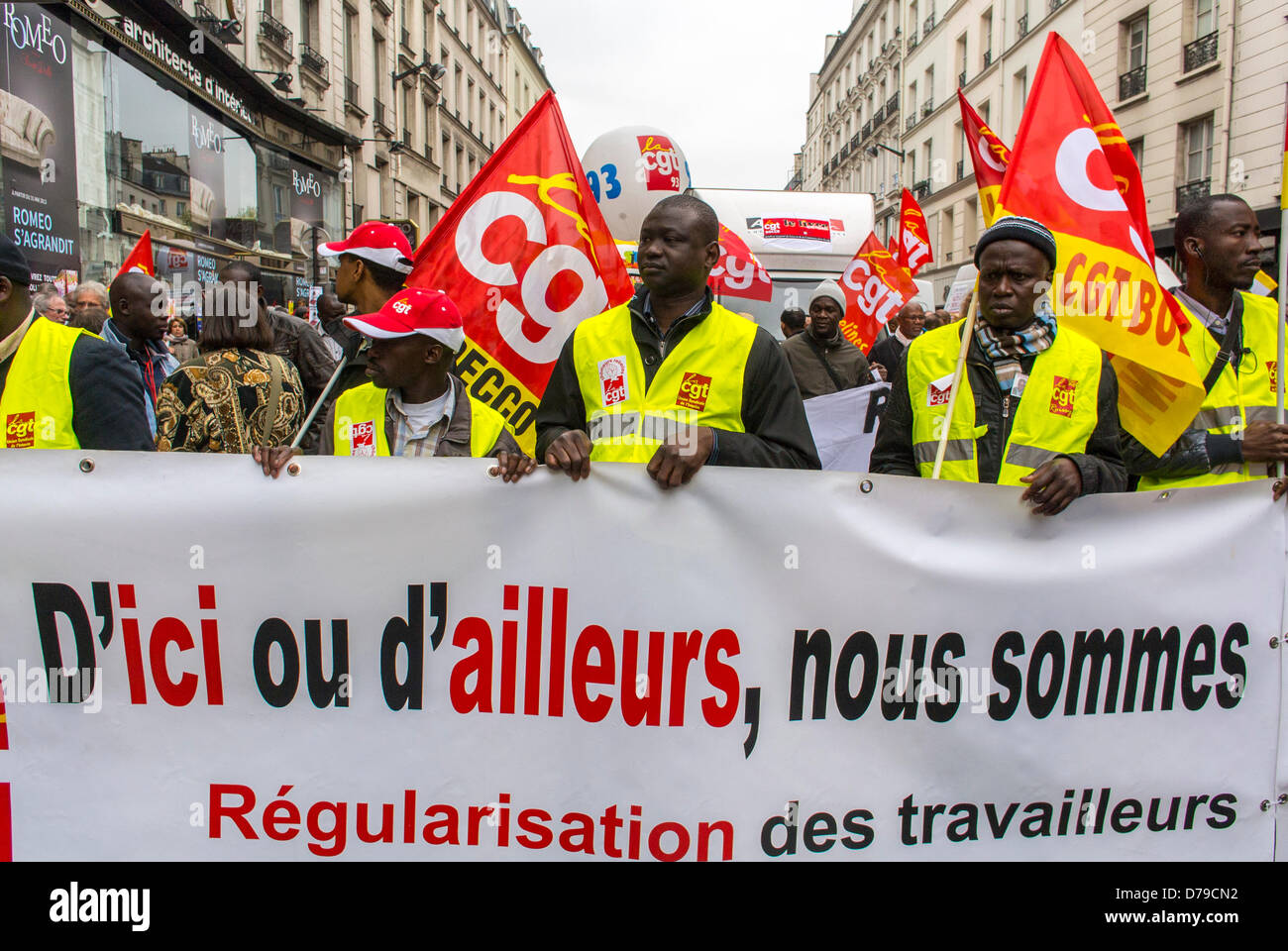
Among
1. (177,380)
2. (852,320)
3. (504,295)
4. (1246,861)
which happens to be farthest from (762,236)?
(1246,861)

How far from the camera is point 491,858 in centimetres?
240

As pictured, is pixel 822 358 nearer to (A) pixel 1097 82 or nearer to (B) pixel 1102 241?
(B) pixel 1102 241

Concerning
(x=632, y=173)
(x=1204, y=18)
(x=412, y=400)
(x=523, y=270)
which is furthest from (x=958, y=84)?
(x=412, y=400)

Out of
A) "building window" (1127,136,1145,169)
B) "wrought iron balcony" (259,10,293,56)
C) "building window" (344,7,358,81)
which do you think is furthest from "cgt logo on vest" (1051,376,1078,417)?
"building window" (344,7,358,81)

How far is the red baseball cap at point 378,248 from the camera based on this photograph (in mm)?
3740

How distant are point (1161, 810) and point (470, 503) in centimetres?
194

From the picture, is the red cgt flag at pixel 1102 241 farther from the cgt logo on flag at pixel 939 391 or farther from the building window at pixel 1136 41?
the building window at pixel 1136 41

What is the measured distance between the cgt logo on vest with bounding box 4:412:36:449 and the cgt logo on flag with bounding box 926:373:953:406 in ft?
8.20

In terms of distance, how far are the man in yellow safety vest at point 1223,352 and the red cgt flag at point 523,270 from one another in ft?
6.88

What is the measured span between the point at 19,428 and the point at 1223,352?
365 cm

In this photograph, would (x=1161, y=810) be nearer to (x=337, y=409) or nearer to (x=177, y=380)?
(x=337, y=409)

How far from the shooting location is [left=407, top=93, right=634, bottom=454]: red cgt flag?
3.87 metres

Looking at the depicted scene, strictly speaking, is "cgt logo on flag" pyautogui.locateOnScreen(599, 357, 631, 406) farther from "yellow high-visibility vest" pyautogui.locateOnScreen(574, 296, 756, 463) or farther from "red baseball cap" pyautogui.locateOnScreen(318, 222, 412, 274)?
"red baseball cap" pyautogui.locateOnScreen(318, 222, 412, 274)

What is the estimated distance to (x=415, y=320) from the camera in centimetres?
288
